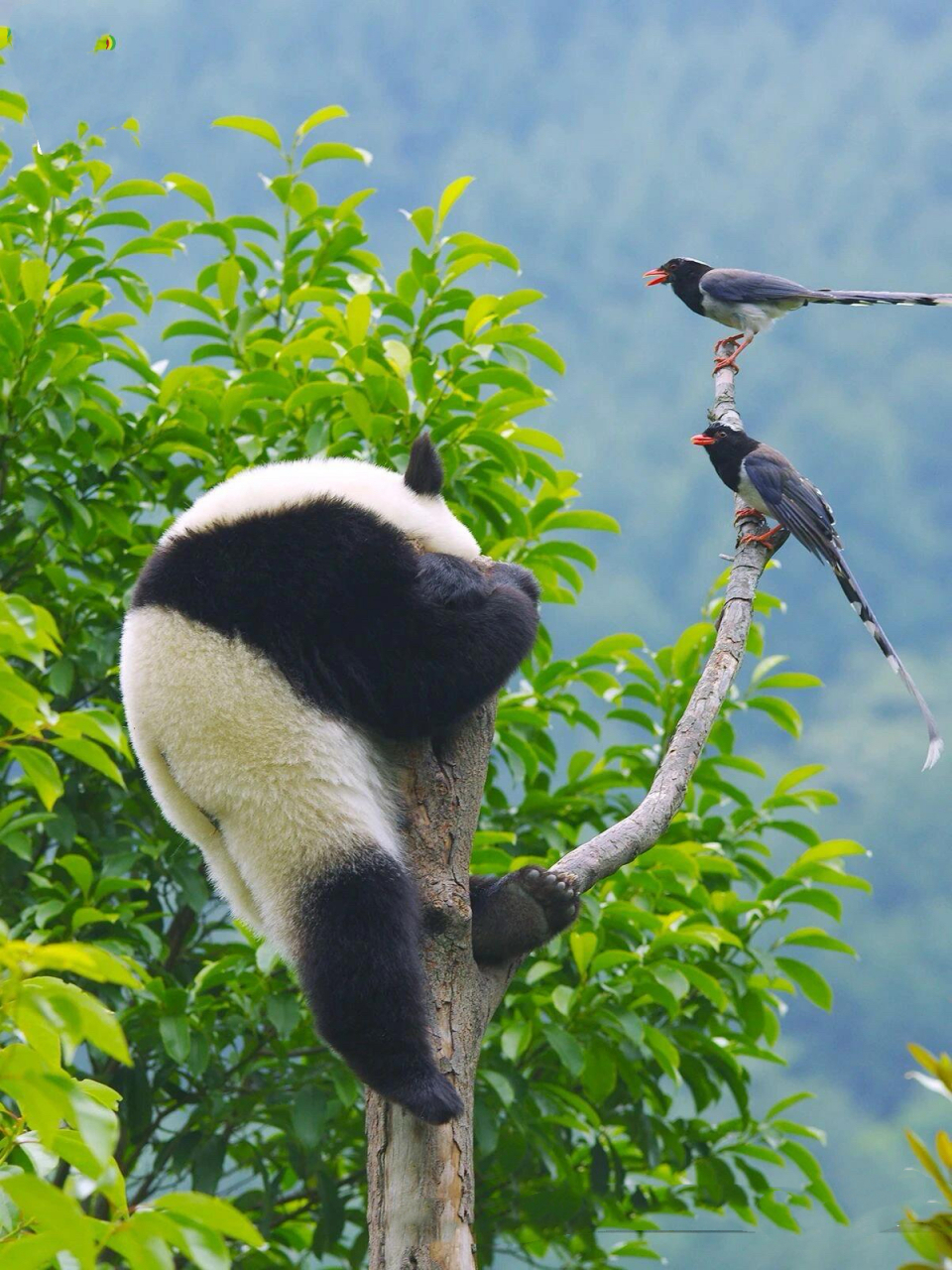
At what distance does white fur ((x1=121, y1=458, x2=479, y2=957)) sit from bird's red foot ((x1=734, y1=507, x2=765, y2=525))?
999 mm

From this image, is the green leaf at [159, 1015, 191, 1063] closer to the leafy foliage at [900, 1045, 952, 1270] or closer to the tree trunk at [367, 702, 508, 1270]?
the tree trunk at [367, 702, 508, 1270]

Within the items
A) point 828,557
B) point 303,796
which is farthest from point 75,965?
point 828,557

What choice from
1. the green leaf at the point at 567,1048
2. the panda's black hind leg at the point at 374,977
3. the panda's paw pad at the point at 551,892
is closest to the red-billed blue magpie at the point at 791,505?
the panda's paw pad at the point at 551,892

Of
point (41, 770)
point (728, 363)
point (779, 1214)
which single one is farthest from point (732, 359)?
point (779, 1214)

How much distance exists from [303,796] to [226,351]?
99.3 inches

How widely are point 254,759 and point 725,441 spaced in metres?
1.28

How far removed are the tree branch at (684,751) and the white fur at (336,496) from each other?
559mm

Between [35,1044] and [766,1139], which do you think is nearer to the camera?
[35,1044]

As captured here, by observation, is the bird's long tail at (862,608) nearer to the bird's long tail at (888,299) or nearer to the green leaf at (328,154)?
the bird's long tail at (888,299)

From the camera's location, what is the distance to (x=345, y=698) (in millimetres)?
2602

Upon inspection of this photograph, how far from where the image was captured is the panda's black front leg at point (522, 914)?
2484mm

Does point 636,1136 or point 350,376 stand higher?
point 350,376

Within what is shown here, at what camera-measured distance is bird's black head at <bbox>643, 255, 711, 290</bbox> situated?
3.64 meters

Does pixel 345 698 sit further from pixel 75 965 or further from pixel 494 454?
pixel 494 454
